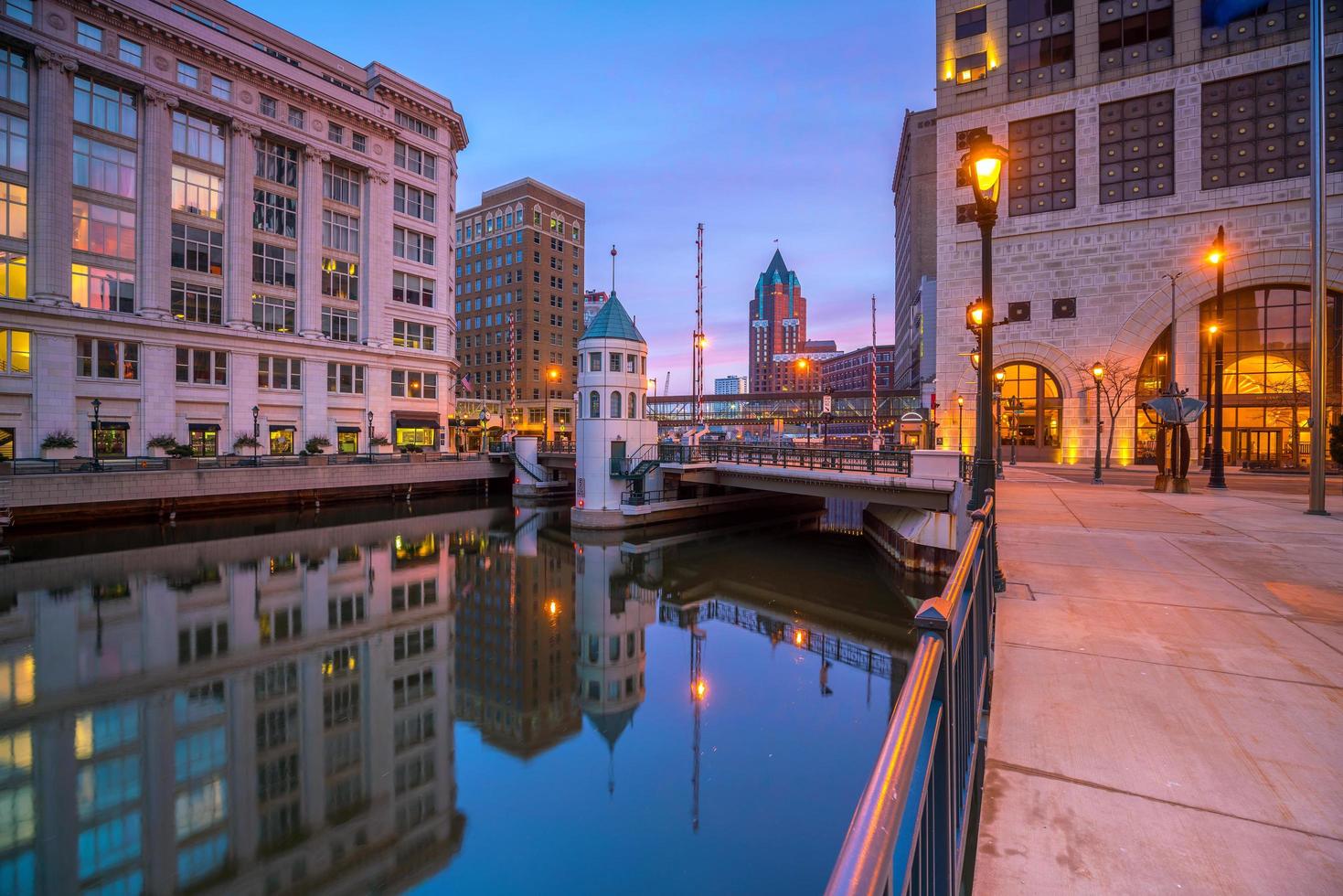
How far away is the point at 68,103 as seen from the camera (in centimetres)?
3906

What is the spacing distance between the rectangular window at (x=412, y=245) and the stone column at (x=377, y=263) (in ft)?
4.37

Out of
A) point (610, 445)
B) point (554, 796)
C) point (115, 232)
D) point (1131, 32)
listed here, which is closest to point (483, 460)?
point (610, 445)

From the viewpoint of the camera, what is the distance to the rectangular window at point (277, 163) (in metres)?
49.1

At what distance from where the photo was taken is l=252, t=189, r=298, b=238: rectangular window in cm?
4878

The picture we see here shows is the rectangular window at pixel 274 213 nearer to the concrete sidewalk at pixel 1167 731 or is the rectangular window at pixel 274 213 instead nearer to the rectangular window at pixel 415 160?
the rectangular window at pixel 415 160

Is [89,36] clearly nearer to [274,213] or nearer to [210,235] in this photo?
[210,235]

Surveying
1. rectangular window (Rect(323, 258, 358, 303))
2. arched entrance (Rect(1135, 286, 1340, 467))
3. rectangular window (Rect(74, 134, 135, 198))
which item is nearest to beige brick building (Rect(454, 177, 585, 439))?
rectangular window (Rect(323, 258, 358, 303))

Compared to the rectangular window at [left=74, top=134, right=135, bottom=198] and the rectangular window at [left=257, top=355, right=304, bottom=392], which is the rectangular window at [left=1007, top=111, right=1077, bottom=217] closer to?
the rectangular window at [left=257, top=355, right=304, bottom=392]

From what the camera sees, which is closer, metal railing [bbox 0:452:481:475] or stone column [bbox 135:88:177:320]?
metal railing [bbox 0:452:481:475]

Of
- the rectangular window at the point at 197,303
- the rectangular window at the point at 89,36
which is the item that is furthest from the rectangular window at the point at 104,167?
the rectangular window at the point at 197,303

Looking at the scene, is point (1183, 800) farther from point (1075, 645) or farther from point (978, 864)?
point (1075, 645)

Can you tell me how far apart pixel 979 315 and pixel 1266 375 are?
48.7m

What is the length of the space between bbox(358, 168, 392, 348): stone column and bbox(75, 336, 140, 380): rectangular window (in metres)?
16.0

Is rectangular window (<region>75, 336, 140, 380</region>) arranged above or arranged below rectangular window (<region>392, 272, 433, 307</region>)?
below
